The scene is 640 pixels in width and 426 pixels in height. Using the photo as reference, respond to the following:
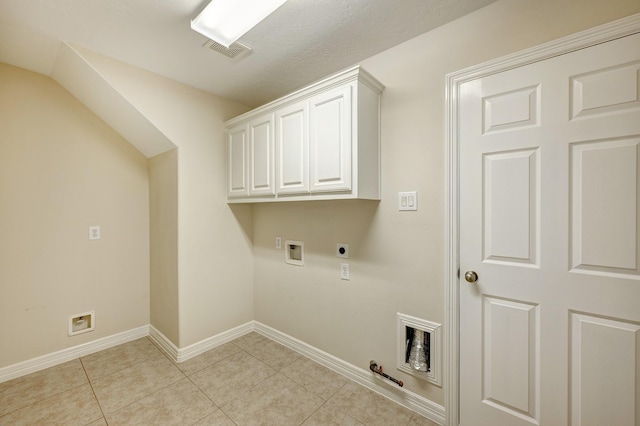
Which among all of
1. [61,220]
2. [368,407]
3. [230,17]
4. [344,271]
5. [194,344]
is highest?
[230,17]

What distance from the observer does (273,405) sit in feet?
6.05

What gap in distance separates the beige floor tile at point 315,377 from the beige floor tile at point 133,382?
888mm

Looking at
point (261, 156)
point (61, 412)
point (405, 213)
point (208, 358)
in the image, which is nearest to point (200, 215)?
point (261, 156)

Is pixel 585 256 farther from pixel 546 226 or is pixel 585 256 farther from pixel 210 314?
pixel 210 314

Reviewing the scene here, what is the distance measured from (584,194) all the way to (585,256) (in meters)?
0.29

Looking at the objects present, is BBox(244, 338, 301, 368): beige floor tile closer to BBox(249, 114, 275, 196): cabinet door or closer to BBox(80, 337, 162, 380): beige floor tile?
BBox(80, 337, 162, 380): beige floor tile

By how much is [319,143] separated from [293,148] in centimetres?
27

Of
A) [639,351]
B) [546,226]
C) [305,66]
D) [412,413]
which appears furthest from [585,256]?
[305,66]

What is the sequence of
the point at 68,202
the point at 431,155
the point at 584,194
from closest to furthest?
the point at 584,194 < the point at 431,155 < the point at 68,202

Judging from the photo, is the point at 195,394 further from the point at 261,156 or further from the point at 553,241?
the point at 553,241

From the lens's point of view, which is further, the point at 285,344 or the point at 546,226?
the point at 285,344

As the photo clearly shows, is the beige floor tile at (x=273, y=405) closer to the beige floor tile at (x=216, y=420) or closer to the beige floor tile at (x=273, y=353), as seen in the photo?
the beige floor tile at (x=216, y=420)

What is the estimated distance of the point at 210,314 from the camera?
263cm

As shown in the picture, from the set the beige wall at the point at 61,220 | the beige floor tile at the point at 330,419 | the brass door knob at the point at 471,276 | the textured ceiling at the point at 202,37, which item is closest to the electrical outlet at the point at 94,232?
the beige wall at the point at 61,220
